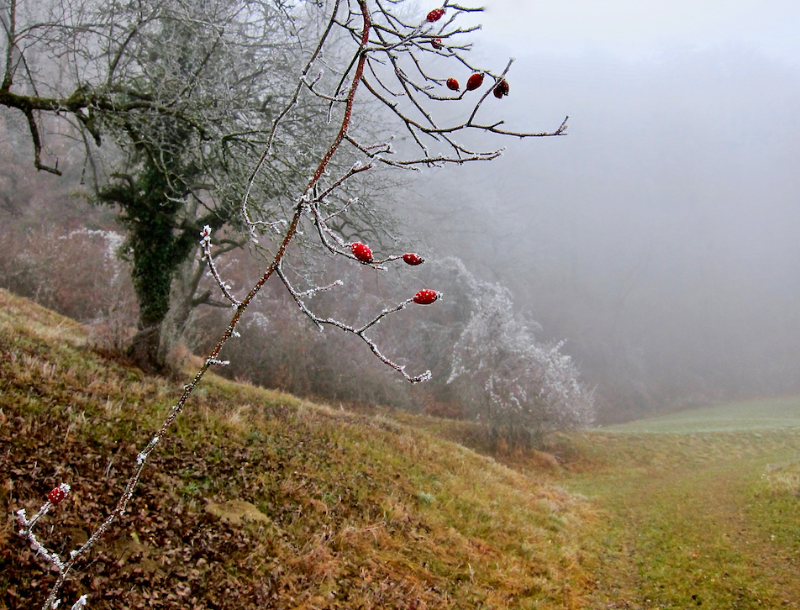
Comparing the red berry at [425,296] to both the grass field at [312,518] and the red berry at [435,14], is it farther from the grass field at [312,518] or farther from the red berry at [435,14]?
the grass field at [312,518]

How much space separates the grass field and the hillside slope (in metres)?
0.02

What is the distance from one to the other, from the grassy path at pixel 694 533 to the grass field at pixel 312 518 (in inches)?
2.0

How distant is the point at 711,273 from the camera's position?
217 ft

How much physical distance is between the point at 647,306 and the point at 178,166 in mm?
59344

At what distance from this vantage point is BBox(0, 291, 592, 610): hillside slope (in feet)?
11.6

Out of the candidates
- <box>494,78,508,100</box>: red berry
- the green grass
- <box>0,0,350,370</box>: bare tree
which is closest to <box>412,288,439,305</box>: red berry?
<box>494,78,508,100</box>: red berry

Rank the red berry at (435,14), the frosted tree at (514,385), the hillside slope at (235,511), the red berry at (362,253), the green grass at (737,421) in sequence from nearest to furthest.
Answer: the red berry at (362,253) → the red berry at (435,14) → the hillside slope at (235,511) → the frosted tree at (514,385) → the green grass at (737,421)

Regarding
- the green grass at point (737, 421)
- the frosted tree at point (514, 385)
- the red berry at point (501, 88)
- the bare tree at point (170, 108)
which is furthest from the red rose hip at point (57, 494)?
the green grass at point (737, 421)

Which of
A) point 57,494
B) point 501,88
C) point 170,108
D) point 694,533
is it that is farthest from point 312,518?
point 694,533

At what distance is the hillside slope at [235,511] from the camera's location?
11.6 ft

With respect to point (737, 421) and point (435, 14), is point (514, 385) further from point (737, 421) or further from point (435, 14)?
point (435, 14)

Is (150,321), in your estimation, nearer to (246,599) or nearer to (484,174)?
(246,599)

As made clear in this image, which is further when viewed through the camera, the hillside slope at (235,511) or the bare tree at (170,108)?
the bare tree at (170,108)

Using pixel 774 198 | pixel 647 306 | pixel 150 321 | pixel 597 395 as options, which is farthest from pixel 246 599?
pixel 774 198
